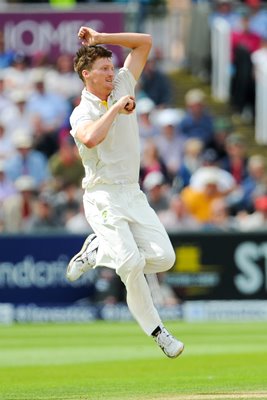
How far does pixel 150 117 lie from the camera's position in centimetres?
1808

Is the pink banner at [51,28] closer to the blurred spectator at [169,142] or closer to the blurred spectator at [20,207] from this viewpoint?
the blurred spectator at [169,142]

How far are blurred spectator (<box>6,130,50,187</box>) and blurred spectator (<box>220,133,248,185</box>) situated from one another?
2415 millimetres

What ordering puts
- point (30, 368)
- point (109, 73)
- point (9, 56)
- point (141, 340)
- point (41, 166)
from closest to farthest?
point (109, 73) → point (30, 368) → point (141, 340) → point (41, 166) → point (9, 56)

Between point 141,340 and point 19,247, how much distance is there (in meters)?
3.47

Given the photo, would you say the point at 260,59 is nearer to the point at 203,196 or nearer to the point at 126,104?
the point at 203,196

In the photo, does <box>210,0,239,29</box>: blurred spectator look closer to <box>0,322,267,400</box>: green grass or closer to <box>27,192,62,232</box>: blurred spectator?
<box>27,192,62,232</box>: blurred spectator

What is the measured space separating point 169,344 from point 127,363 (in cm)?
197

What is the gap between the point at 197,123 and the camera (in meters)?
18.4

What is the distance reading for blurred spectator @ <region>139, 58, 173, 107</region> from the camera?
19109mm

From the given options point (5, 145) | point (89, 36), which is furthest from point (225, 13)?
point (89, 36)

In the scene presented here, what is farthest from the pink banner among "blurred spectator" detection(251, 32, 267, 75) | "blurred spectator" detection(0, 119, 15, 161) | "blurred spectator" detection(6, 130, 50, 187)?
"blurred spectator" detection(6, 130, 50, 187)

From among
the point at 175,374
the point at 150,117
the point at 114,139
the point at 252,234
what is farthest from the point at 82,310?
the point at 114,139

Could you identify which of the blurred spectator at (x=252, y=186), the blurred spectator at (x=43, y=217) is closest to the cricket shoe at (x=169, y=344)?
the blurred spectator at (x=43, y=217)

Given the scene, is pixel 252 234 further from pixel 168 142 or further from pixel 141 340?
pixel 141 340
